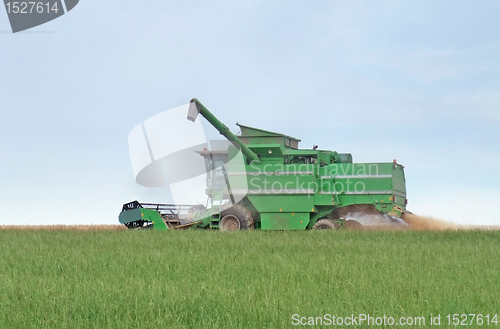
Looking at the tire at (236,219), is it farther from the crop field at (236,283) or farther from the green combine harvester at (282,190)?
the crop field at (236,283)

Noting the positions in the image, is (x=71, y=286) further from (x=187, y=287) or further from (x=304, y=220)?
(x=304, y=220)

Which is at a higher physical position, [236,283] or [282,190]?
[282,190]

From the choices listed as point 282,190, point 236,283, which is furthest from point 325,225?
point 236,283

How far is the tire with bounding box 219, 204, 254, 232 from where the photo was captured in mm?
18312

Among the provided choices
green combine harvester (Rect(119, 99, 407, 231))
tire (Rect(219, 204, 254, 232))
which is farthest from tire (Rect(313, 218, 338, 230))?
tire (Rect(219, 204, 254, 232))

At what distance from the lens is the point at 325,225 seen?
17.7m

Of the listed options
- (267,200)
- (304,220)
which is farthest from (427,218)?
(267,200)

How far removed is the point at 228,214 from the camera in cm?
1866

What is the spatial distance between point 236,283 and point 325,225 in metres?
10.5

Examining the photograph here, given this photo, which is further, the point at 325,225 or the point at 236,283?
the point at 325,225

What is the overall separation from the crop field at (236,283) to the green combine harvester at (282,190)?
492 centimetres

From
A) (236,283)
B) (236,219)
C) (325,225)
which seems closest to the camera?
(236,283)

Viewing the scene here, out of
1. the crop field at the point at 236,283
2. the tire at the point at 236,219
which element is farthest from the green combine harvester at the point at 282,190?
the crop field at the point at 236,283

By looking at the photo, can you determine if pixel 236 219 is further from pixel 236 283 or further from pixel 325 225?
pixel 236 283
